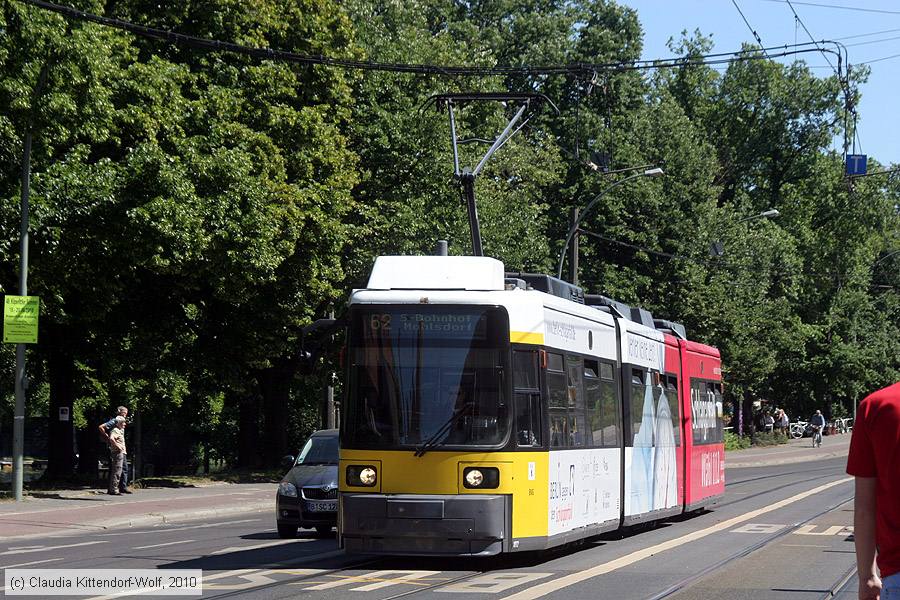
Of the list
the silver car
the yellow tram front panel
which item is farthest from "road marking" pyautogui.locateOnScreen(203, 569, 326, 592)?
the silver car

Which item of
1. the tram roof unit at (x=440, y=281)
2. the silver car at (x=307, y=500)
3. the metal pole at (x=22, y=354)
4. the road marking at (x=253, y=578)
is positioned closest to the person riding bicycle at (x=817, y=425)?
the metal pole at (x=22, y=354)

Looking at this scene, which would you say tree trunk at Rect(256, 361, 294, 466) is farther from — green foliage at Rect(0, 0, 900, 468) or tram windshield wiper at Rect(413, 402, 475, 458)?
tram windshield wiper at Rect(413, 402, 475, 458)

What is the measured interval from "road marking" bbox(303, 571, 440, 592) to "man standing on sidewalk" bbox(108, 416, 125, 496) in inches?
637

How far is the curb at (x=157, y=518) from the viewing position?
2030cm

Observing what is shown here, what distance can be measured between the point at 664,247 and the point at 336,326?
123 feet

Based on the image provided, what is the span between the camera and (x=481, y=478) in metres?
12.8

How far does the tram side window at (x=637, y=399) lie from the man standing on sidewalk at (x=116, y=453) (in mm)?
13420

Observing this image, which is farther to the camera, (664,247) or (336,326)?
(664,247)

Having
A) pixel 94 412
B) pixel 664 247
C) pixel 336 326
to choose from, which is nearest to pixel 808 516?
pixel 336 326

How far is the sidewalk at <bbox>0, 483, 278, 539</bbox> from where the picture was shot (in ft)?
69.4

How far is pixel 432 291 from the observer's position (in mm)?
13570

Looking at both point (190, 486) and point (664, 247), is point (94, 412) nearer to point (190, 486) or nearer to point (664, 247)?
point (190, 486)

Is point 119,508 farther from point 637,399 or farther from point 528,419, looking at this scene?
point 528,419

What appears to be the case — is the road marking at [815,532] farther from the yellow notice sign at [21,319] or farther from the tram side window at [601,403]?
the yellow notice sign at [21,319]
